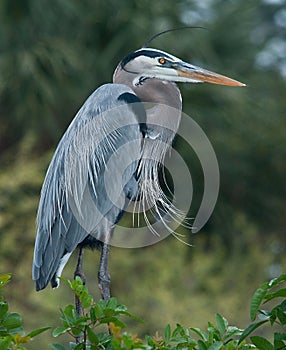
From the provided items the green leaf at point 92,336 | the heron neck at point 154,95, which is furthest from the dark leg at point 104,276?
Result: the green leaf at point 92,336

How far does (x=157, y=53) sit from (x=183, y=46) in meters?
5.84

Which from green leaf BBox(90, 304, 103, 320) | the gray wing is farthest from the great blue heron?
green leaf BBox(90, 304, 103, 320)

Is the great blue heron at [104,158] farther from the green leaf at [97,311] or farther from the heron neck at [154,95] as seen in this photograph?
the green leaf at [97,311]

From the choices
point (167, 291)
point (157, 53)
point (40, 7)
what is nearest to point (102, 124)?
point (157, 53)

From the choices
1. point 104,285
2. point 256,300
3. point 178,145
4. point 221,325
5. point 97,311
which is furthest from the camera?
point 178,145

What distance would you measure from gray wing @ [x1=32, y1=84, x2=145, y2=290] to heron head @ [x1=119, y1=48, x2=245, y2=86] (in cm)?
11

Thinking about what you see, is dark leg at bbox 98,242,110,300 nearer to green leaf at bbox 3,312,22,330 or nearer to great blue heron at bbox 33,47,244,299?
great blue heron at bbox 33,47,244,299

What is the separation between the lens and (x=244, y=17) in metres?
10.4

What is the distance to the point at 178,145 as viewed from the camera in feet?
30.7

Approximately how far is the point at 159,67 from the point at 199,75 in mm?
167

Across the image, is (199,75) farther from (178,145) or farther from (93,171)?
(178,145)

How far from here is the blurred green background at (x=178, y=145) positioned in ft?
28.0

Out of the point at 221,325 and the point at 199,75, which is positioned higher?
the point at 199,75

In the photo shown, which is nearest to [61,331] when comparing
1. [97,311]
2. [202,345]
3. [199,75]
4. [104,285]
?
[97,311]
